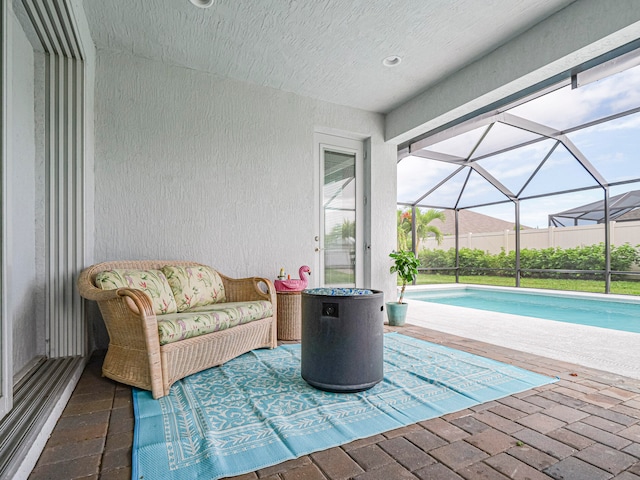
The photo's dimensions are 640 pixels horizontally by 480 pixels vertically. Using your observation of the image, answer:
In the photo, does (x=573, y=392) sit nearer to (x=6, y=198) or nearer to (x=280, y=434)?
(x=280, y=434)

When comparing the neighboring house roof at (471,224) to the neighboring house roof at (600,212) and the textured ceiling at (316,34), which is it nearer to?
A: the neighboring house roof at (600,212)

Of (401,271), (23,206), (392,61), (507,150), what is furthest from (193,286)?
(507,150)

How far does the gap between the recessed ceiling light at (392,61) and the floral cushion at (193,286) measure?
9.21 feet

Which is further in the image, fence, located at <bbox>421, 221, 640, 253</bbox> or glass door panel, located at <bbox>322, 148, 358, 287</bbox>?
fence, located at <bbox>421, 221, 640, 253</bbox>

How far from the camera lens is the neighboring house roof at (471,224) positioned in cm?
1077

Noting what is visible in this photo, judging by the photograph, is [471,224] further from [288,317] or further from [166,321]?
[166,321]

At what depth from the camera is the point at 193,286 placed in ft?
10.1

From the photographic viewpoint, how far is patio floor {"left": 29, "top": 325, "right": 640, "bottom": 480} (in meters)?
1.43

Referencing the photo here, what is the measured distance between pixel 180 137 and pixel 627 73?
5.88 m

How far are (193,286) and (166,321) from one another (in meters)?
0.81

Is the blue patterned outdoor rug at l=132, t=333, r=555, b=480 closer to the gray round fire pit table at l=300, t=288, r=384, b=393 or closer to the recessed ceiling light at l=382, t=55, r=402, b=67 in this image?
the gray round fire pit table at l=300, t=288, r=384, b=393

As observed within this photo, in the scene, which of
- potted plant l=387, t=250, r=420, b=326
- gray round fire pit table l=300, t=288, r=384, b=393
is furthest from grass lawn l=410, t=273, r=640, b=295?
gray round fire pit table l=300, t=288, r=384, b=393

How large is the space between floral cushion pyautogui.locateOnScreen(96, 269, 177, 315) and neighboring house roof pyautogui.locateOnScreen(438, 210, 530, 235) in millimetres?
9468

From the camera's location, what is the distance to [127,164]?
341 cm
